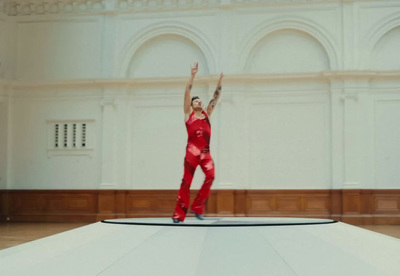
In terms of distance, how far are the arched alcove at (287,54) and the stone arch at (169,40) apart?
143 centimetres

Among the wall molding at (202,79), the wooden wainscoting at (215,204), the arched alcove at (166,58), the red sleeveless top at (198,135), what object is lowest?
the wooden wainscoting at (215,204)

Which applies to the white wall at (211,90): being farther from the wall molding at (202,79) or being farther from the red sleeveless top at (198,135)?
the red sleeveless top at (198,135)

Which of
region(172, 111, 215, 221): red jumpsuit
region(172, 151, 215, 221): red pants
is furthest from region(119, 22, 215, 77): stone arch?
region(172, 151, 215, 221): red pants

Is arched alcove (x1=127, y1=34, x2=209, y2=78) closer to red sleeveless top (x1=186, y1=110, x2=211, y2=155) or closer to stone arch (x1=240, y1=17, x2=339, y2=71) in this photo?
stone arch (x1=240, y1=17, x2=339, y2=71)

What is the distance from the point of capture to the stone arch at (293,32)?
18.3m

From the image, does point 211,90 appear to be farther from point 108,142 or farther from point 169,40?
point 108,142

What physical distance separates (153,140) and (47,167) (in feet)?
12.4

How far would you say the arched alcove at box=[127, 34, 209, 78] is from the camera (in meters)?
19.1

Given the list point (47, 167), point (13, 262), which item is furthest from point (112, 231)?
point (47, 167)

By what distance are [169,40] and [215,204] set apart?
560cm

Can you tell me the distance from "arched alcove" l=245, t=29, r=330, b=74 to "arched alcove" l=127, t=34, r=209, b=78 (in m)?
1.74

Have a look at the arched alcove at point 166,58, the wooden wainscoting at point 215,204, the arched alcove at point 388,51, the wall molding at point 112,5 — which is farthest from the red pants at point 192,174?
the arched alcove at point 388,51

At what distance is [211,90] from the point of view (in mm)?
18469

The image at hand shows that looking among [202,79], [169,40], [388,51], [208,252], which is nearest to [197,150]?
[208,252]
